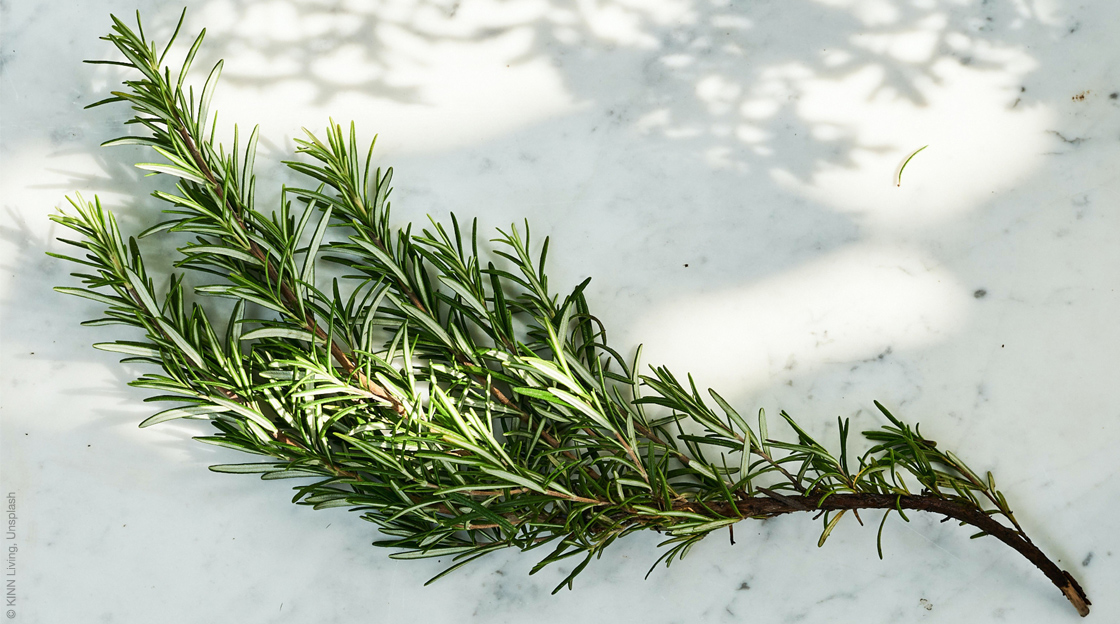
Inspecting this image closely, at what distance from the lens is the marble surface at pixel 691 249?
3.61 ft

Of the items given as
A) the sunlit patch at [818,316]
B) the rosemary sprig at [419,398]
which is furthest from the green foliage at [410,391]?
the sunlit patch at [818,316]

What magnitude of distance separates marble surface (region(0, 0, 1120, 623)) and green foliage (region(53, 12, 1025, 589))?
97mm

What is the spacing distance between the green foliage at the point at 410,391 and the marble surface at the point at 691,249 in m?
0.10

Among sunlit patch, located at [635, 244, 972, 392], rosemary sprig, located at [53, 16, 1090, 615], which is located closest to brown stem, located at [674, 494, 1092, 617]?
rosemary sprig, located at [53, 16, 1090, 615]

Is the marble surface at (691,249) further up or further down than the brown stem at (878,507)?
further up

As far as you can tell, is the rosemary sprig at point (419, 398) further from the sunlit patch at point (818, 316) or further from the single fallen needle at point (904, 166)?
the single fallen needle at point (904, 166)

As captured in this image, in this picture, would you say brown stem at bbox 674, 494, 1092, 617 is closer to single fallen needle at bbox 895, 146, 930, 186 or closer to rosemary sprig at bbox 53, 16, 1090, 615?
rosemary sprig at bbox 53, 16, 1090, 615

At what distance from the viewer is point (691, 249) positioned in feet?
3.68

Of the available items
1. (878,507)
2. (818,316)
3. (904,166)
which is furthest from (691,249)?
(878,507)

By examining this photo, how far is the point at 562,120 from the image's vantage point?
1.13 metres

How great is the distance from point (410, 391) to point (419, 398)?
31mm

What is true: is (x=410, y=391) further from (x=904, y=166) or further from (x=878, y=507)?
(x=904, y=166)

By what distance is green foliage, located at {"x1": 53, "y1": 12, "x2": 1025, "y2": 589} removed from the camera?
0.94m

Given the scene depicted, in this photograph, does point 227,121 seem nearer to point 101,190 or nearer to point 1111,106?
point 101,190
